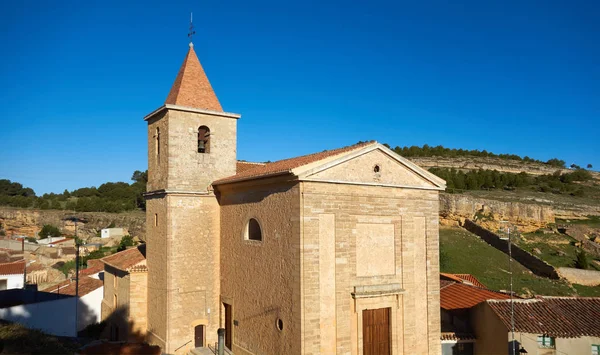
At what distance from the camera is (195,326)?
14133 millimetres

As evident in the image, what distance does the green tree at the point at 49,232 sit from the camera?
5190 centimetres

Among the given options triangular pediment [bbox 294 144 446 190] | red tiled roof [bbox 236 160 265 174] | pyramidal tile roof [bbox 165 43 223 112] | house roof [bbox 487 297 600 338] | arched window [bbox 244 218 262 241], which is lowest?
house roof [bbox 487 297 600 338]

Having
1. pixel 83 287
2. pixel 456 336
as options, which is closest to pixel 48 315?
pixel 83 287

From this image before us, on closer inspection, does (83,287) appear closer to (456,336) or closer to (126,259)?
(126,259)

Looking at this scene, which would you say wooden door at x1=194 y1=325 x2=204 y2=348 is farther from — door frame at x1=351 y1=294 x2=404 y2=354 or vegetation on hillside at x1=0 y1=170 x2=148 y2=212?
vegetation on hillside at x1=0 y1=170 x2=148 y2=212

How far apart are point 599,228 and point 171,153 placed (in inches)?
1523

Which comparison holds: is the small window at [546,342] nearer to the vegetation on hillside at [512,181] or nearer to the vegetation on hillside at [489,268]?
the vegetation on hillside at [489,268]

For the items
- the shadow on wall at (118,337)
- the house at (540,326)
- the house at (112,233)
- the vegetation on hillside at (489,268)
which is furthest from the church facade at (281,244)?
the house at (112,233)

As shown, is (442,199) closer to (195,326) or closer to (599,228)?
(599,228)

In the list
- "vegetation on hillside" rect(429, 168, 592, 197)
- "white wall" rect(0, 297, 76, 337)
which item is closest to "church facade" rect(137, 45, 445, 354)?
"white wall" rect(0, 297, 76, 337)

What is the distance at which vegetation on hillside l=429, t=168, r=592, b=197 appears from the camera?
180 feet

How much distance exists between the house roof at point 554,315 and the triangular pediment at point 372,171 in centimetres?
454

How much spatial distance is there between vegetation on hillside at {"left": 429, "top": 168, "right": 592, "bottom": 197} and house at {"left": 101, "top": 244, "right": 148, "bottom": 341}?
139 ft

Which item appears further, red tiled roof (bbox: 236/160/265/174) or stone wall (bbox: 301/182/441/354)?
red tiled roof (bbox: 236/160/265/174)
